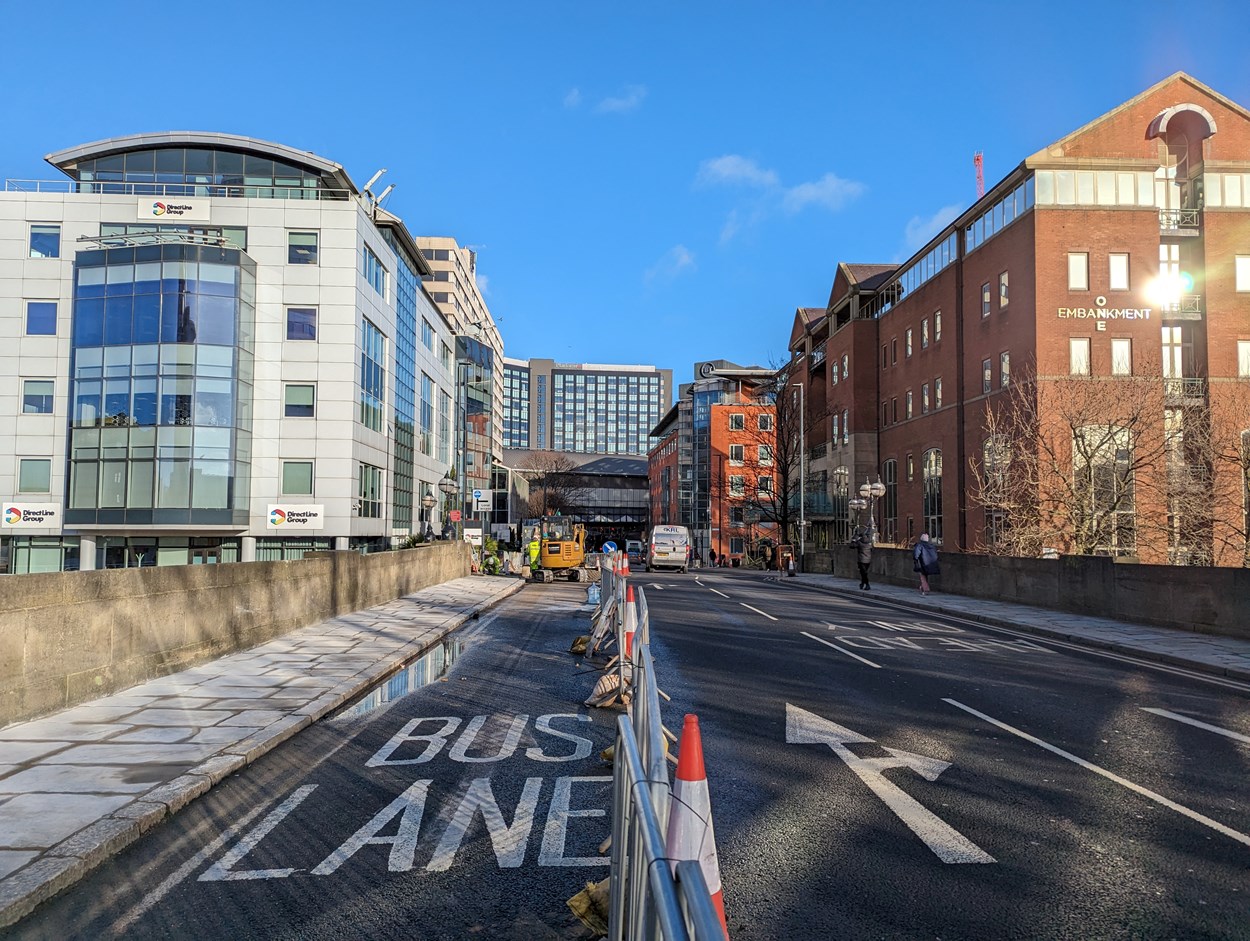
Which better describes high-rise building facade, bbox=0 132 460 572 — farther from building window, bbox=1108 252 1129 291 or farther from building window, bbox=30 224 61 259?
building window, bbox=1108 252 1129 291

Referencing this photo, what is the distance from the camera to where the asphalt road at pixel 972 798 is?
423 cm

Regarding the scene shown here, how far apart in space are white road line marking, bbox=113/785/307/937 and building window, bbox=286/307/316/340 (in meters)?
38.6

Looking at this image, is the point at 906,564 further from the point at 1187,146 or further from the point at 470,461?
the point at 470,461

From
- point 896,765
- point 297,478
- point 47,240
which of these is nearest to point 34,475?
point 47,240

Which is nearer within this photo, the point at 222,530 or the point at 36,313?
the point at 222,530

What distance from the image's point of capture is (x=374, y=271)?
45844 mm

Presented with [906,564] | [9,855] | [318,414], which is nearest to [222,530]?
[318,414]

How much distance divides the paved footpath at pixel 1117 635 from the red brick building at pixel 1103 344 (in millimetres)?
6932

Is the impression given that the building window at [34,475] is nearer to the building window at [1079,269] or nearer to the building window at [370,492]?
the building window at [370,492]

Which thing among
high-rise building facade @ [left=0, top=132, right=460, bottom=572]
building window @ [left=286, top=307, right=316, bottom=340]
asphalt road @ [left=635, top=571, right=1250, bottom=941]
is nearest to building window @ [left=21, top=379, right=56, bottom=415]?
high-rise building facade @ [left=0, top=132, right=460, bottom=572]

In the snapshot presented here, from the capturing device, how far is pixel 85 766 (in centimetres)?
662

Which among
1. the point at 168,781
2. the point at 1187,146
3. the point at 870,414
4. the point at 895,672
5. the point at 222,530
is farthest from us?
the point at 870,414

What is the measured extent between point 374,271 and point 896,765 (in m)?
43.7

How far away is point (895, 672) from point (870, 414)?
5007 centimetres
